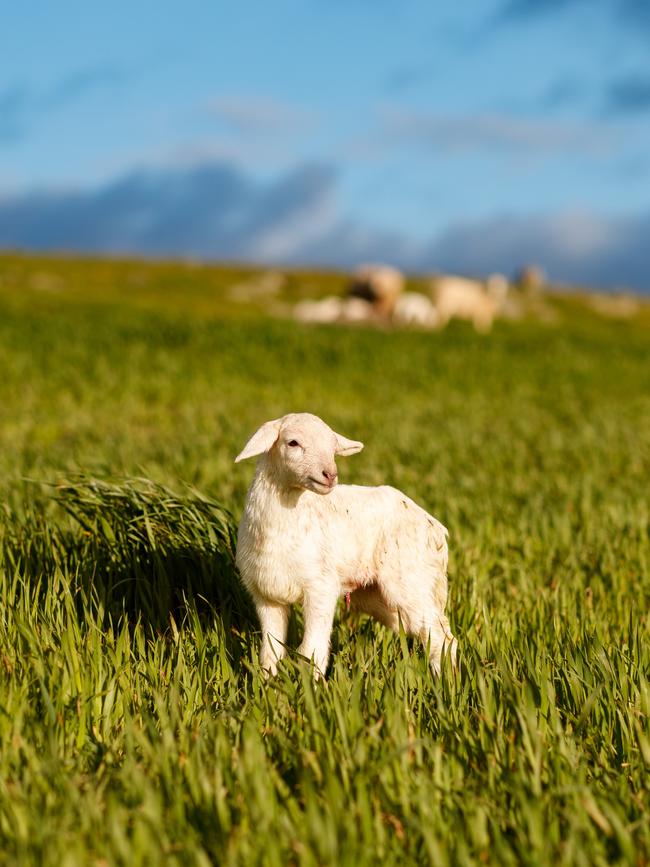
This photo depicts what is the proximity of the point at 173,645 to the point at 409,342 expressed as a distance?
18.8m

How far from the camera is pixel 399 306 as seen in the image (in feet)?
107

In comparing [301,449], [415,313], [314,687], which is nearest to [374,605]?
[314,687]

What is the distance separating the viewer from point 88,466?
6.96 metres

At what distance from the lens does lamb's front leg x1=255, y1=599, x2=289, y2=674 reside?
356 centimetres

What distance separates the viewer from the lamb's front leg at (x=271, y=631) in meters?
3.56

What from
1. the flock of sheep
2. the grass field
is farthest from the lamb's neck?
the flock of sheep

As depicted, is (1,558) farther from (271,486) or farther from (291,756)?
(291,756)

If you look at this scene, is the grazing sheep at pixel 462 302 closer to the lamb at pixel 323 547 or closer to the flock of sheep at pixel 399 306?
the flock of sheep at pixel 399 306

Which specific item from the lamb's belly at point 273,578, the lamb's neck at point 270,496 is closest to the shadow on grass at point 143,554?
the lamb's belly at point 273,578

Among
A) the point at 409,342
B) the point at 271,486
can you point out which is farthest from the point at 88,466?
the point at 409,342

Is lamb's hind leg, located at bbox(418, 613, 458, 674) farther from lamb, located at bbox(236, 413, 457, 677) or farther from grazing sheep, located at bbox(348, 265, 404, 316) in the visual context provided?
grazing sheep, located at bbox(348, 265, 404, 316)

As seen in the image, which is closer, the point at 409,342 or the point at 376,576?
the point at 376,576

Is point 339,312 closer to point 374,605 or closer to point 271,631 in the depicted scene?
point 374,605

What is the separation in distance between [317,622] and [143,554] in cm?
149
